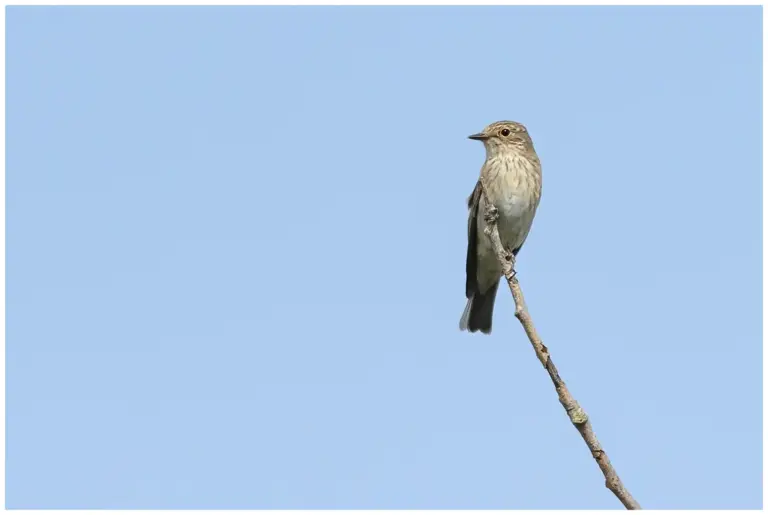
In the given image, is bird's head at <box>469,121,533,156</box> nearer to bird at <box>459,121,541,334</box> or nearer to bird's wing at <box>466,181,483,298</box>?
bird at <box>459,121,541,334</box>

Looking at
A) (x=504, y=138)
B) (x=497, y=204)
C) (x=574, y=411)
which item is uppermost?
(x=504, y=138)

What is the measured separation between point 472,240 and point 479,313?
3.12ft

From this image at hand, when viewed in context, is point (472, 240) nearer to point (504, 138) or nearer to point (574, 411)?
point (504, 138)

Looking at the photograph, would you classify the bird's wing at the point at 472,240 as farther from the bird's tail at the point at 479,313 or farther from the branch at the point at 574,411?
the branch at the point at 574,411

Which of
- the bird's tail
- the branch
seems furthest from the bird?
the branch

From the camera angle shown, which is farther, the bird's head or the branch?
the bird's head

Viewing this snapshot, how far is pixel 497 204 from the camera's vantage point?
38.9ft

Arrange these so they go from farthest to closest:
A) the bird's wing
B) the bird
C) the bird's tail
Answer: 1. the bird's tail
2. the bird's wing
3. the bird

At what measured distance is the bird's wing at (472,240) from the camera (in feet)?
40.2

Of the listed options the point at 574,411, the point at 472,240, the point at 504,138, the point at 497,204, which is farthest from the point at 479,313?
→ the point at 574,411

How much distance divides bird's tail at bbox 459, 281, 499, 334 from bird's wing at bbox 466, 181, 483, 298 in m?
0.13

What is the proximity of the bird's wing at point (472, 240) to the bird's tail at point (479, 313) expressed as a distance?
0.43 feet

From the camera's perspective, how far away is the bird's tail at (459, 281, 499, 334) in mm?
12734

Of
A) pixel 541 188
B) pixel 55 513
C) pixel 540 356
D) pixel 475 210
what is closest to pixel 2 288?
pixel 55 513
